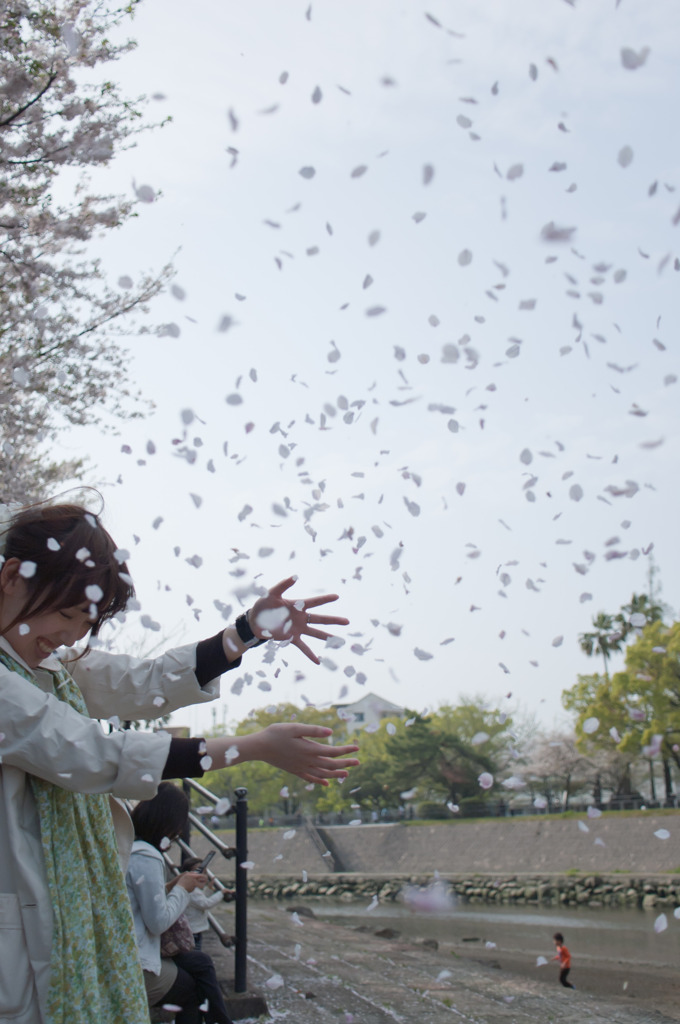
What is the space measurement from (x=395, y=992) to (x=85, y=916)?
535 cm

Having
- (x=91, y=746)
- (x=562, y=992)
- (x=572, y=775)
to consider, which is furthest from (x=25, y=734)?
(x=572, y=775)

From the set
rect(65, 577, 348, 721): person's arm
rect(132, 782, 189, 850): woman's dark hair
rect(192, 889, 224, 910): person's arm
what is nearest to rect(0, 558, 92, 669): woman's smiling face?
rect(65, 577, 348, 721): person's arm

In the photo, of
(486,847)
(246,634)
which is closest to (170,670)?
(246,634)

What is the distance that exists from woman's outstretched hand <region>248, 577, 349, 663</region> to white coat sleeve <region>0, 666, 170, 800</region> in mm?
551

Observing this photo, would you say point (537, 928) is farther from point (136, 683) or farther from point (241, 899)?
point (136, 683)

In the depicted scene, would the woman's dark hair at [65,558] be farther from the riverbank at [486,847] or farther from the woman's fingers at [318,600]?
the riverbank at [486,847]

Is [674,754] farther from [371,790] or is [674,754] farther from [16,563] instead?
[16,563]

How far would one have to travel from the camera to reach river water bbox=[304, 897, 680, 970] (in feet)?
51.0

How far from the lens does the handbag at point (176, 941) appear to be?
379 centimetres

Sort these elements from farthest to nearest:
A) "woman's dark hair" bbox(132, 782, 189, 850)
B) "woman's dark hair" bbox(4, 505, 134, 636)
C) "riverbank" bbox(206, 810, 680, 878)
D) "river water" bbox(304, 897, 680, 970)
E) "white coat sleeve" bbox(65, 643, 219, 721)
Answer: "riverbank" bbox(206, 810, 680, 878) → "river water" bbox(304, 897, 680, 970) → "woman's dark hair" bbox(132, 782, 189, 850) → "white coat sleeve" bbox(65, 643, 219, 721) → "woman's dark hair" bbox(4, 505, 134, 636)

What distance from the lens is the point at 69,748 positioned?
161 centimetres

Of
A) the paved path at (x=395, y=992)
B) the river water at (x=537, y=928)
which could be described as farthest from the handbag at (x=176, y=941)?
the river water at (x=537, y=928)

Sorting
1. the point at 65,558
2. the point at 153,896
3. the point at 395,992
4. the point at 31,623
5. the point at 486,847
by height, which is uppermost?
the point at 65,558

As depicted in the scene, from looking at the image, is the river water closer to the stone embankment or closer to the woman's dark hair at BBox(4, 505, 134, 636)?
the stone embankment
